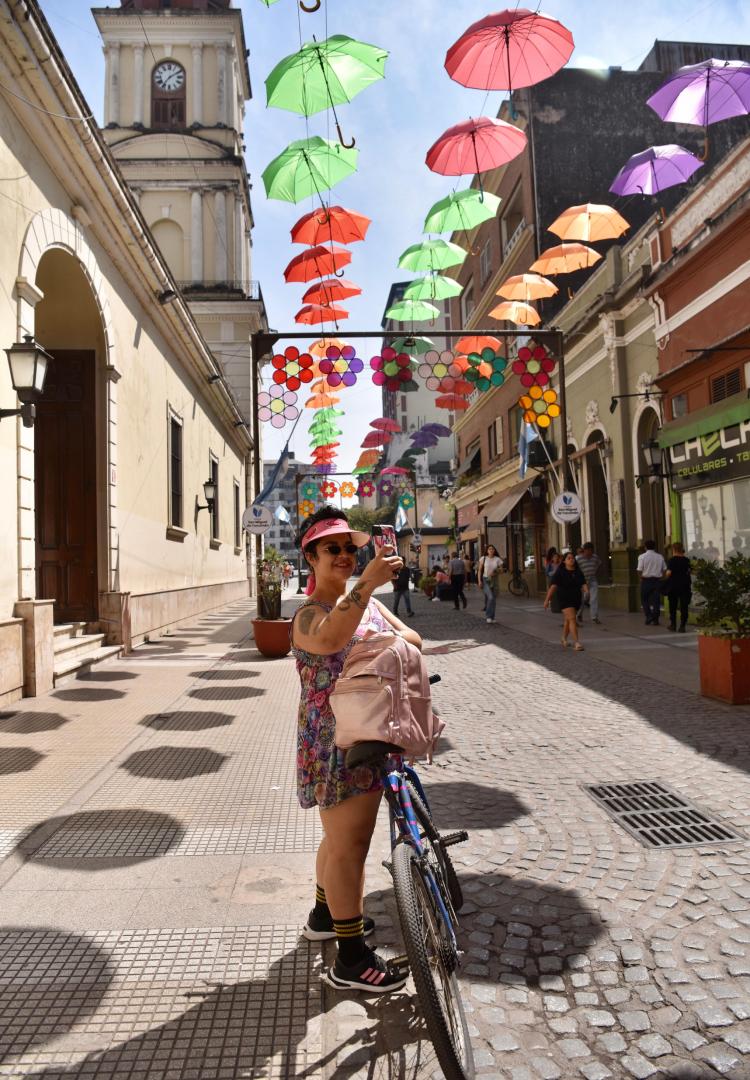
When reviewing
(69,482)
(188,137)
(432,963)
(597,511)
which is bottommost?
(432,963)

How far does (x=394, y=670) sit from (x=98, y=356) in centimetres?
1125

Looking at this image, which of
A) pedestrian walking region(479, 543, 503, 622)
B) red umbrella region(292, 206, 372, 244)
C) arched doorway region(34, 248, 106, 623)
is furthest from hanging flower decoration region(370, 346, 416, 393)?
arched doorway region(34, 248, 106, 623)

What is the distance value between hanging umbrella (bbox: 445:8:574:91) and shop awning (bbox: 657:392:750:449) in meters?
6.23

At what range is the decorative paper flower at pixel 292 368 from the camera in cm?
1542

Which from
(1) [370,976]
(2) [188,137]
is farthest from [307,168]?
(2) [188,137]

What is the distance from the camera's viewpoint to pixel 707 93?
11.6 metres

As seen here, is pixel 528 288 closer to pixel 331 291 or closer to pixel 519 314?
pixel 519 314

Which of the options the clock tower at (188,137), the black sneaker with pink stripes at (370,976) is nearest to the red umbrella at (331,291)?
the black sneaker with pink stripes at (370,976)

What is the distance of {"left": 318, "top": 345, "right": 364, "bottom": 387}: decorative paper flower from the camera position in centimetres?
1532

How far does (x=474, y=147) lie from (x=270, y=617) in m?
7.83

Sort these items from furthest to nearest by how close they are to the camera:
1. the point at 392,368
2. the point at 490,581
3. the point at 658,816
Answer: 1. the point at 490,581
2. the point at 392,368
3. the point at 658,816

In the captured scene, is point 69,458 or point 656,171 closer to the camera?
point 69,458

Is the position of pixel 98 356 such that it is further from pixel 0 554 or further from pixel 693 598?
pixel 693 598

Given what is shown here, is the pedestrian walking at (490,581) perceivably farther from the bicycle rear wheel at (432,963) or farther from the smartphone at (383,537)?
A: the bicycle rear wheel at (432,963)
